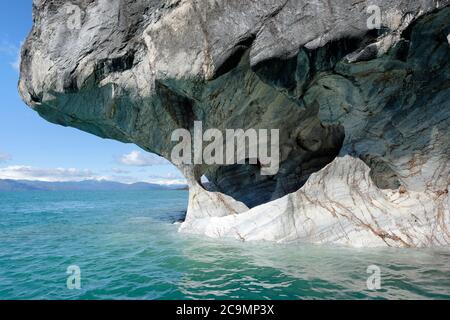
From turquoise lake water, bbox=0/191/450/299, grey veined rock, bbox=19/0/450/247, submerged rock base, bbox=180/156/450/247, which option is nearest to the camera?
turquoise lake water, bbox=0/191/450/299

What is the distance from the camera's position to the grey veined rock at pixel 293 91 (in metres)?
11.1

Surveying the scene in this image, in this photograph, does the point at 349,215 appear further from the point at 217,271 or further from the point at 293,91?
the point at 217,271

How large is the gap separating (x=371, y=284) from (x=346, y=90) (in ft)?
22.3

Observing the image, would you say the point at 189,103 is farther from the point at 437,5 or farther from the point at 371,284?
the point at 371,284

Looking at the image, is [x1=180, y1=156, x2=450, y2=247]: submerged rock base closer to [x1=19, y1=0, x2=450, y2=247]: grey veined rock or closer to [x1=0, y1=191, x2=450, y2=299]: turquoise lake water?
[x1=19, y1=0, x2=450, y2=247]: grey veined rock

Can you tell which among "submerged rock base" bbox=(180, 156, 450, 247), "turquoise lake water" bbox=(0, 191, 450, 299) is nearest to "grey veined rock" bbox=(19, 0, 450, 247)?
"submerged rock base" bbox=(180, 156, 450, 247)

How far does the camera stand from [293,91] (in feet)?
40.3

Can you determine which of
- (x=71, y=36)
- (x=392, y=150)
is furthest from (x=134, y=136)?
(x=392, y=150)

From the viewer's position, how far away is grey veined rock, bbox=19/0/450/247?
11.1m

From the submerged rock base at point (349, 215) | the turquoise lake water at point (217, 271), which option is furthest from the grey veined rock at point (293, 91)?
the turquoise lake water at point (217, 271)

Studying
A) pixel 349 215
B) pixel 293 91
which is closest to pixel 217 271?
pixel 349 215

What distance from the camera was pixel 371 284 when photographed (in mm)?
8062

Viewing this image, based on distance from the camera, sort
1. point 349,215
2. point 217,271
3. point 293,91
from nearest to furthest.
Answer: point 217,271
point 293,91
point 349,215

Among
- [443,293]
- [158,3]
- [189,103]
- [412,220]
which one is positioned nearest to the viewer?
[443,293]
